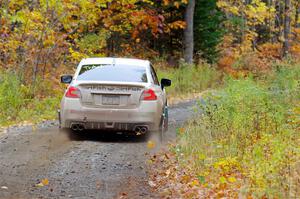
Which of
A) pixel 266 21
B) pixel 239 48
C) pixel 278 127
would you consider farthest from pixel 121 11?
pixel 266 21

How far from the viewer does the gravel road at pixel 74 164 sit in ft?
27.8

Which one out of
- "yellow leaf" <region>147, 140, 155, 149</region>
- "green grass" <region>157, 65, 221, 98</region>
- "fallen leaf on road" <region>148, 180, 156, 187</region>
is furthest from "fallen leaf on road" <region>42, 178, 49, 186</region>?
A: "green grass" <region>157, 65, 221, 98</region>

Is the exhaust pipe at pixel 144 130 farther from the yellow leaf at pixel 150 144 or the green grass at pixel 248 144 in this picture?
the green grass at pixel 248 144

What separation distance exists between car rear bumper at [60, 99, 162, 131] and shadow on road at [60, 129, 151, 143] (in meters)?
0.50

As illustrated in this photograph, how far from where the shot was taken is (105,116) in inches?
469

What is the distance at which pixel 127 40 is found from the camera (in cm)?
3139

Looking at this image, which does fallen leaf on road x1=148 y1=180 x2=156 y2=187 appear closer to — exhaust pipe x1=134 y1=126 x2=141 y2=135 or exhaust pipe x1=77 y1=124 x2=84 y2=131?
exhaust pipe x1=134 y1=126 x2=141 y2=135

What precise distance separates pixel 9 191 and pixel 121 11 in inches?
837

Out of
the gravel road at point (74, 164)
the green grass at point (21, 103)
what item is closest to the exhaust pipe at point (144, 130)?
the gravel road at point (74, 164)

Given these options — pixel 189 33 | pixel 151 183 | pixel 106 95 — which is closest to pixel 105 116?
pixel 106 95

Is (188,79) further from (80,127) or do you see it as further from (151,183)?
(151,183)

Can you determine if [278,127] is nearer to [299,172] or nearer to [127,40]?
[299,172]

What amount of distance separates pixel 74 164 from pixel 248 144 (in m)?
2.81

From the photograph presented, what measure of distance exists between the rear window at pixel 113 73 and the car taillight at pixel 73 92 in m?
0.39
